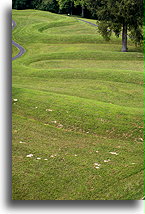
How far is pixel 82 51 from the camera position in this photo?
3388 centimetres

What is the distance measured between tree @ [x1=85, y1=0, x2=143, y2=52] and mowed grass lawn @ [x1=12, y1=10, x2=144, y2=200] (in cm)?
645

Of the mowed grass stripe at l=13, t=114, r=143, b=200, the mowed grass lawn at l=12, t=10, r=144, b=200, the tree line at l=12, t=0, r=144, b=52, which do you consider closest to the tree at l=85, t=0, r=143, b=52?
the tree line at l=12, t=0, r=144, b=52

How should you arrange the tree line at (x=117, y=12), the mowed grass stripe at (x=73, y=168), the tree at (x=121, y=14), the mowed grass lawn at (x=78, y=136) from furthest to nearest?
the tree at (x=121, y=14) < the tree line at (x=117, y=12) < the mowed grass lawn at (x=78, y=136) < the mowed grass stripe at (x=73, y=168)

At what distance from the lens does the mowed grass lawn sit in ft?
21.1

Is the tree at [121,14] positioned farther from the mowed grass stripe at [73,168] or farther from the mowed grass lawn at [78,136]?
the mowed grass stripe at [73,168]

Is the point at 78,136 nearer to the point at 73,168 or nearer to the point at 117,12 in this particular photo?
the point at 73,168

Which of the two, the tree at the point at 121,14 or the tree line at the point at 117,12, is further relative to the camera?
the tree at the point at 121,14

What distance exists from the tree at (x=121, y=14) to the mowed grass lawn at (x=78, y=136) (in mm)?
6454

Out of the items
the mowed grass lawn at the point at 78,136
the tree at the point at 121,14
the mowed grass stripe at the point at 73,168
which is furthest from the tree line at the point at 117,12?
the mowed grass stripe at the point at 73,168

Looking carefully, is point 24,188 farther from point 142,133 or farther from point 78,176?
point 142,133

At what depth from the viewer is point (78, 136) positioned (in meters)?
10.5

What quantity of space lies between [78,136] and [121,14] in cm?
2418

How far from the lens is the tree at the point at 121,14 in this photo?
31.1 meters

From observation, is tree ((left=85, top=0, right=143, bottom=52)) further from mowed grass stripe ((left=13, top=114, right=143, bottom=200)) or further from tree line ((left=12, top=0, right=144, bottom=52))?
mowed grass stripe ((left=13, top=114, right=143, bottom=200))
